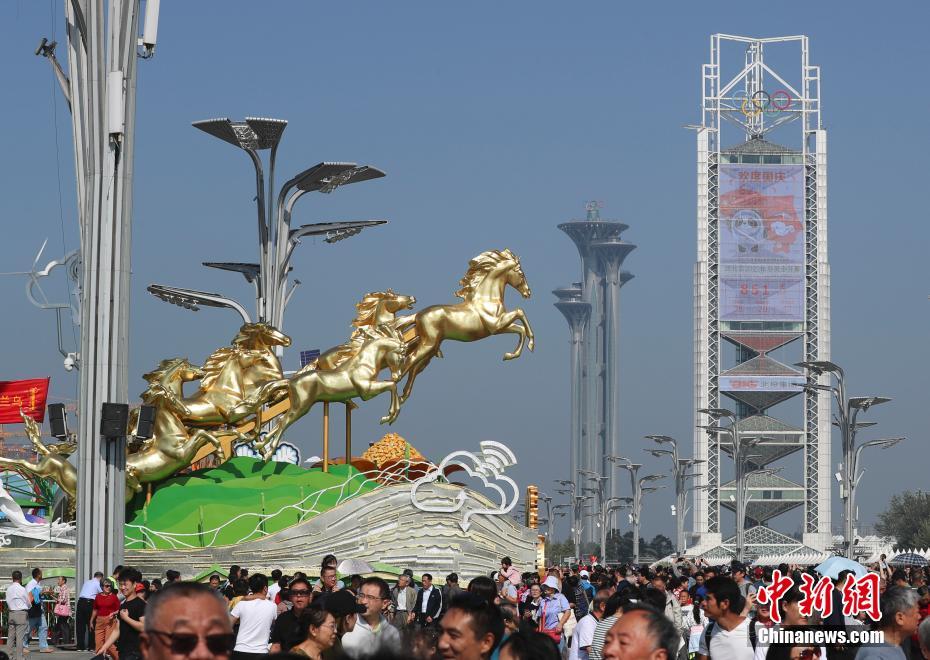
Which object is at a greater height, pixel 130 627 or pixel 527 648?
pixel 527 648

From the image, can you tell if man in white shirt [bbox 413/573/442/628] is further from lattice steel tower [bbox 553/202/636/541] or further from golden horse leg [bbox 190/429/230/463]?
lattice steel tower [bbox 553/202/636/541]

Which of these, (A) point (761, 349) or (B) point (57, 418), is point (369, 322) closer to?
(B) point (57, 418)

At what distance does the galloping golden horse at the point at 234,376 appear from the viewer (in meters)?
30.2

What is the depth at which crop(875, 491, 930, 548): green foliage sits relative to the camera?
92.9m

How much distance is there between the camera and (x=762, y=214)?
4124 inches

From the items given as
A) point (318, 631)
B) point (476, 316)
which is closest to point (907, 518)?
point (476, 316)

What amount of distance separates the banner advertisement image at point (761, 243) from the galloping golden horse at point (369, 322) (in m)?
74.7

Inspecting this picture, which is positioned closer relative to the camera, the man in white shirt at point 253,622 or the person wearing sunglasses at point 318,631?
the person wearing sunglasses at point 318,631

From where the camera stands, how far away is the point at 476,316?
1251 inches

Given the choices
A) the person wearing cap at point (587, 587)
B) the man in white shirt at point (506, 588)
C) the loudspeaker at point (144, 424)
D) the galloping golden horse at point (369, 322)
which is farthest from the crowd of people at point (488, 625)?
the galloping golden horse at point (369, 322)

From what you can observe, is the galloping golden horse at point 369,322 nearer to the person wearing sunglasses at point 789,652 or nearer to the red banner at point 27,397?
the red banner at point 27,397

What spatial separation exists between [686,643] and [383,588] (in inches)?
264

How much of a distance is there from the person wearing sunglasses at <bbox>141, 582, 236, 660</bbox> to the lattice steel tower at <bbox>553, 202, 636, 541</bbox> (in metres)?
185

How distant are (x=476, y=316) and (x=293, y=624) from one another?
2316cm
